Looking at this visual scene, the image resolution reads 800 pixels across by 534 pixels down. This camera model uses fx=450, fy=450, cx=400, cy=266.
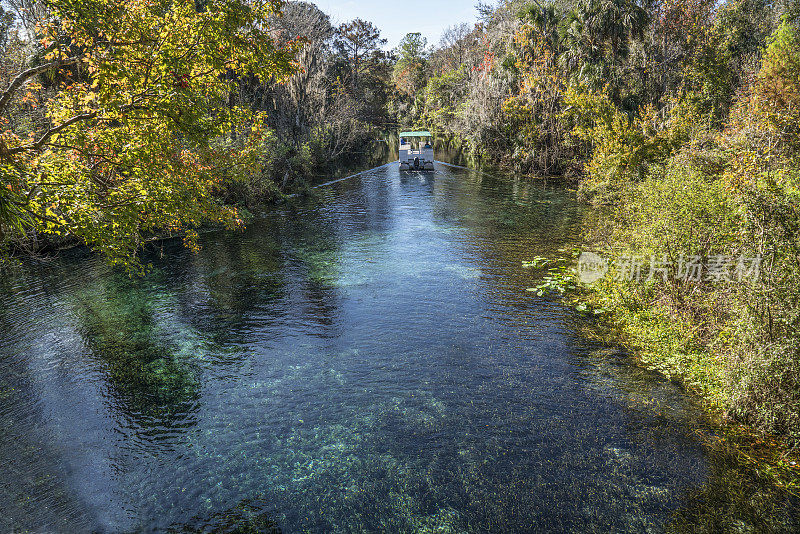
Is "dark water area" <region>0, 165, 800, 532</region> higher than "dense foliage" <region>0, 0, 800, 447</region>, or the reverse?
"dense foliage" <region>0, 0, 800, 447</region>

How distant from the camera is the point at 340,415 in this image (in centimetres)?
770

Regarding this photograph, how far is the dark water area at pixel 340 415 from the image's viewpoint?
578 cm

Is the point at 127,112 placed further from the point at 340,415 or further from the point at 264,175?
the point at 264,175

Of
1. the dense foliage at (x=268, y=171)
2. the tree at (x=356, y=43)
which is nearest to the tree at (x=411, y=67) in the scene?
the tree at (x=356, y=43)

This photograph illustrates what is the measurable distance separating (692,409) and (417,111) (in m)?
64.3

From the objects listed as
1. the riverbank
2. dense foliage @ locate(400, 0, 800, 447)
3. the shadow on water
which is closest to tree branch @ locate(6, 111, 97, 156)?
the shadow on water

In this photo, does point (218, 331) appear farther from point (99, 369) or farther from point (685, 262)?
point (685, 262)

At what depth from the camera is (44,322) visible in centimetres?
1143

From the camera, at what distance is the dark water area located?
19.0ft

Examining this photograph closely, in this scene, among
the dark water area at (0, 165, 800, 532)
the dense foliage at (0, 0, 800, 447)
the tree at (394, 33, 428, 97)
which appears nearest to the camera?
the dark water area at (0, 165, 800, 532)

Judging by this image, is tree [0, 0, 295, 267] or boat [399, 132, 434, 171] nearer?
tree [0, 0, 295, 267]

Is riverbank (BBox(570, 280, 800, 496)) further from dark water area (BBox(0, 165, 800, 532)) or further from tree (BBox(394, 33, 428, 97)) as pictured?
tree (BBox(394, 33, 428, 97))

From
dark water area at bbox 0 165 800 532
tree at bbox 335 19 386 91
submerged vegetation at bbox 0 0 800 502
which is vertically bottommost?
dark water area at bbox 0 165 800 532

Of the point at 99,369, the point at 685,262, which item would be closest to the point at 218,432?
the point at 99,369
